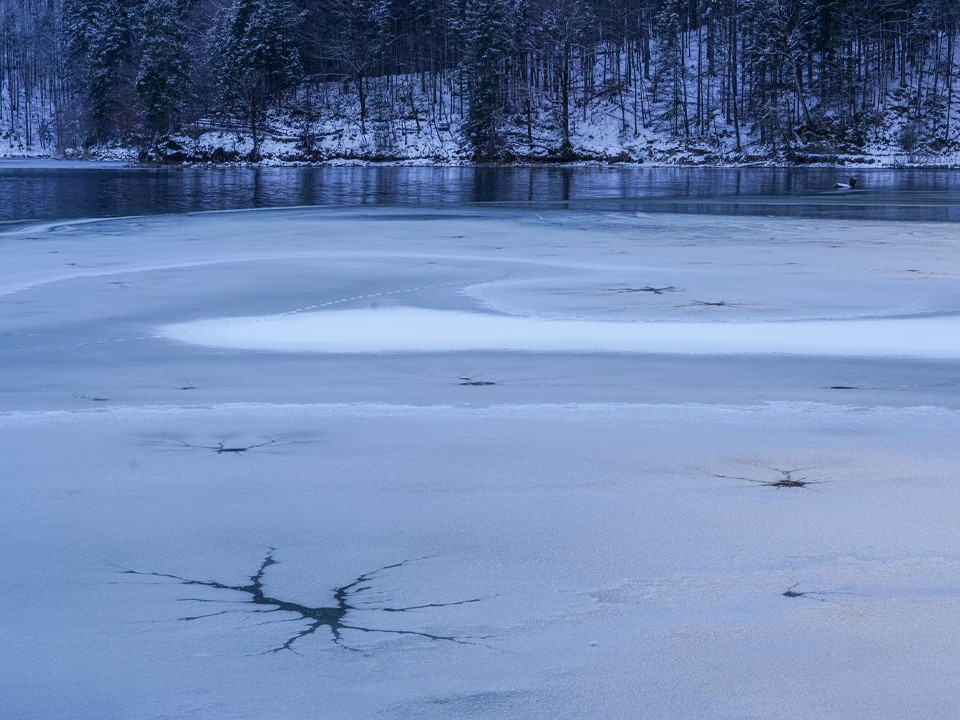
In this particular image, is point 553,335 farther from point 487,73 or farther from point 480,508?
point 487,73

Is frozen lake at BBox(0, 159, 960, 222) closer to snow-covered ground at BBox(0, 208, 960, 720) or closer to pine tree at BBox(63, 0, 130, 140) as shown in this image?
snow-covered ground at BBox(0, 208, 960, 720)

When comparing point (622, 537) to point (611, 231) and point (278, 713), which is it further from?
point (611, 231)

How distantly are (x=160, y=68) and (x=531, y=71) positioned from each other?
84.1ft

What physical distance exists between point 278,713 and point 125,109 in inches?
3121

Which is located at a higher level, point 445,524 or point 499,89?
point 499,89

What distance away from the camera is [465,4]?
76375 millimetres

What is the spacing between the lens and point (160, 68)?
68.9m

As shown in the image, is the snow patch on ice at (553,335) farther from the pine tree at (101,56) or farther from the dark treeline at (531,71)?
the pine tree at (101,56)

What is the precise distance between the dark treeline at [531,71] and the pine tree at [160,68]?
0.12 m

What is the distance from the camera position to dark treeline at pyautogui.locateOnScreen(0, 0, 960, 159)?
2598 inches

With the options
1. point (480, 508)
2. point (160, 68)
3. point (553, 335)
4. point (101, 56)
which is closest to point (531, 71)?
point (160, 68)

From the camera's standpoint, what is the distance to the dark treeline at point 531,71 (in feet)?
217

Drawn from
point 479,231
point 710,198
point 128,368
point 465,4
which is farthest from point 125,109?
point 128,368

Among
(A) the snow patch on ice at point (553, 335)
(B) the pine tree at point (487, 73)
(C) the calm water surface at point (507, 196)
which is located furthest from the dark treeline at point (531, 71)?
(A) the snow patch on ice at point (553, 335)
